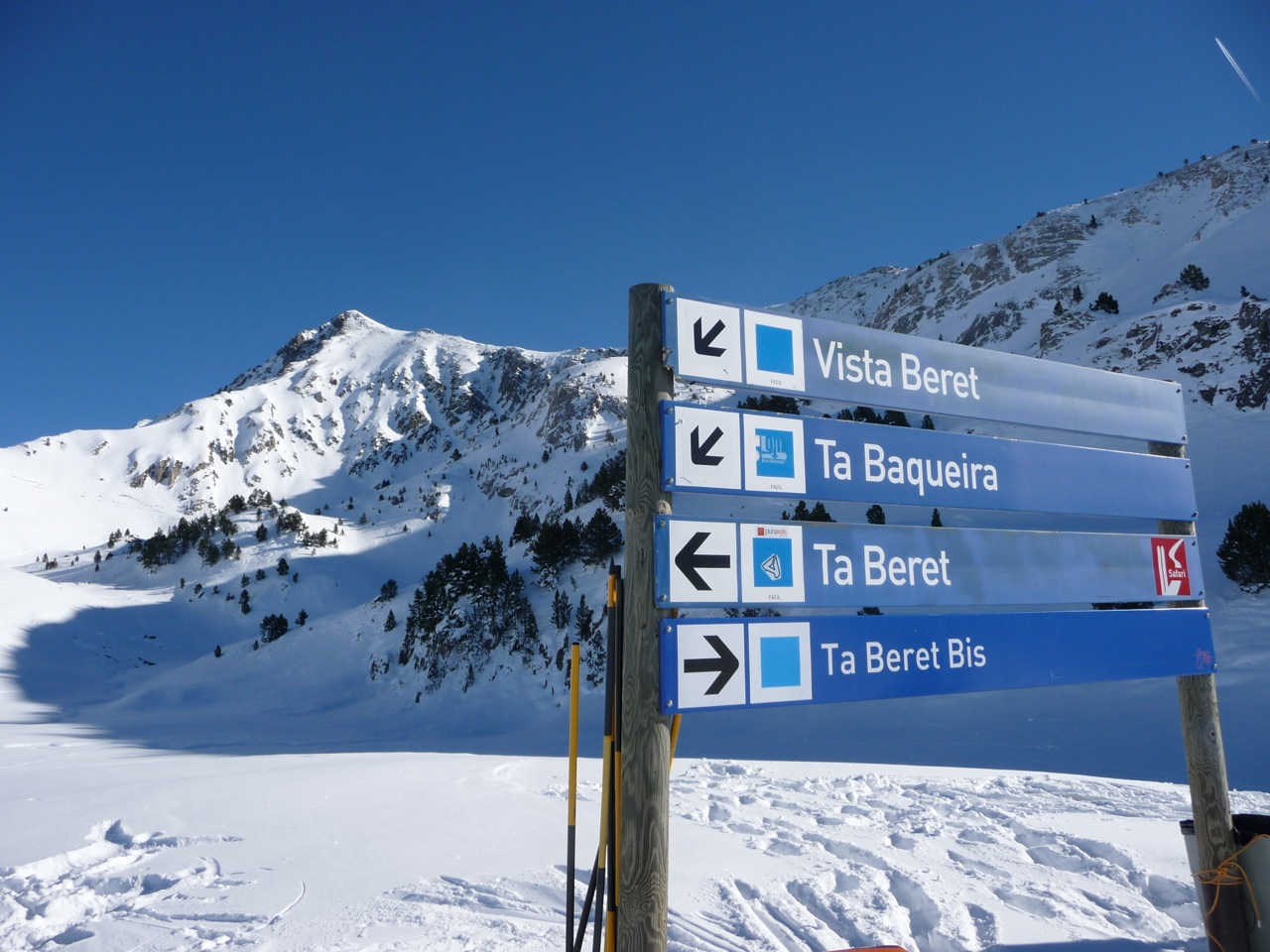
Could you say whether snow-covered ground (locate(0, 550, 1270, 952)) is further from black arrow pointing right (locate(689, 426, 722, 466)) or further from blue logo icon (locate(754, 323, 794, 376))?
blue logo icon (locate(754, 323, 794, 376))

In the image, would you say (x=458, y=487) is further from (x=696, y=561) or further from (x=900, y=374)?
(x=696, y=561)

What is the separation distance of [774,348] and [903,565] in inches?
48.8

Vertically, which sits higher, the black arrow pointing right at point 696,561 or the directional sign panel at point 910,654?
the black arrow pointing right at point 696,561

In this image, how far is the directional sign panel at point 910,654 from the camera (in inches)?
115

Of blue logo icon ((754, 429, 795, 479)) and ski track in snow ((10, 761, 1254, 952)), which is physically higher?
blue logo icon ((754, 429, 795, 479))

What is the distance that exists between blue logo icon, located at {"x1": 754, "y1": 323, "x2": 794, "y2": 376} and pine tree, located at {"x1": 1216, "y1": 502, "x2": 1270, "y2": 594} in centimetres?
1688

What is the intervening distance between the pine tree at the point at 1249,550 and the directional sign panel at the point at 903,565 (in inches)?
557

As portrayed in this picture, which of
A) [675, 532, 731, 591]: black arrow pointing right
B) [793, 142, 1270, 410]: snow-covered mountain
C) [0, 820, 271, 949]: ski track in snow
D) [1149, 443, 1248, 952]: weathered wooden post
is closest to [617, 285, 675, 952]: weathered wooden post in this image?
[675, 532, 731, 591]: black arrow pointing right

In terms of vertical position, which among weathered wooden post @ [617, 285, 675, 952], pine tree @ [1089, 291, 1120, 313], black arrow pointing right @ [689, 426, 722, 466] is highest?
pine tree @ [1089, 291, 1120, 313]

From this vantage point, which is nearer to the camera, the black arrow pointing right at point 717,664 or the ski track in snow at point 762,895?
the black arrow pointing right at point 717,664

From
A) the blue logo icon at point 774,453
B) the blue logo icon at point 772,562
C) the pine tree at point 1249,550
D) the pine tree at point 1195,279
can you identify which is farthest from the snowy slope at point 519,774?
the blue logo icon at point 774,453

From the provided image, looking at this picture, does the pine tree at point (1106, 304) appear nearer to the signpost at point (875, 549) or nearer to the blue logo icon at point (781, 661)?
the signpost at point (875, 549)

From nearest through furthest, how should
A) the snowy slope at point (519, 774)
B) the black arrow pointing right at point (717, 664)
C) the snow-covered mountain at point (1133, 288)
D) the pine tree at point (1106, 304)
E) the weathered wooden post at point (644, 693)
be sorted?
the weathered wooden post at point (644, 693) < the black arrow pointing right at point (717, 664) < the snowy slope at point (519, 774) < the snow-covered mountain at point (1133, 288) < the pine tree at point (1106, 304)

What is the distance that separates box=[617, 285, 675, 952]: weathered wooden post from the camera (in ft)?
9.05
